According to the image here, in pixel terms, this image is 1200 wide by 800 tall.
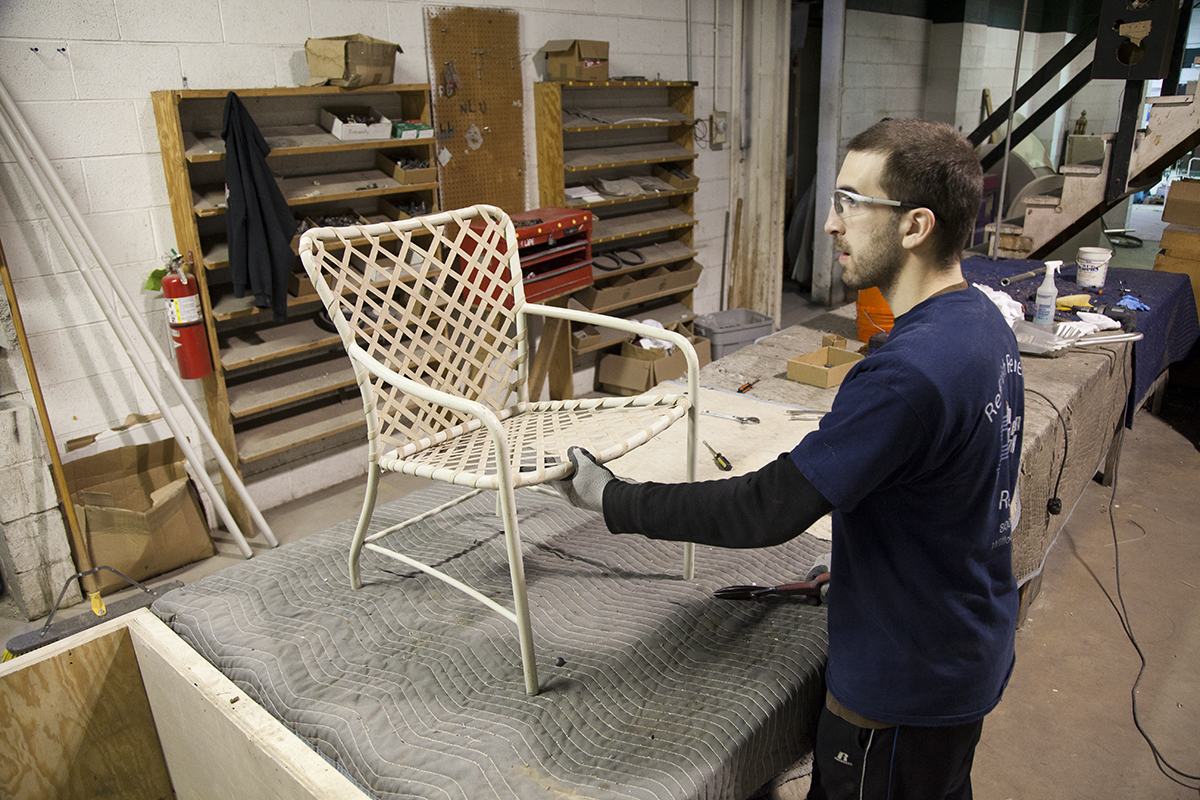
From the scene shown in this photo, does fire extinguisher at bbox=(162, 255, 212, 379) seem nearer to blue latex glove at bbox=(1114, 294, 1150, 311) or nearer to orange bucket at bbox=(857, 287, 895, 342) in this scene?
orange bucket at bbox=(857, 287, 895, 342)

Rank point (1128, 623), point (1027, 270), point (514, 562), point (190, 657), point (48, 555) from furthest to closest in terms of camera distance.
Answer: point (1027, 270), point (48, 555), point (1128, 623), point (190, 657), point (514, 562)

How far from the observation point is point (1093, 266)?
131 inches

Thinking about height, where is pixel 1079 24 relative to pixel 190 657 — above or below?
above

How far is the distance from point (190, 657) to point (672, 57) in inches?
163

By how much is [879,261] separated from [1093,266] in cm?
281

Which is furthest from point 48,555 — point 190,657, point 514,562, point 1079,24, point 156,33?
point 1079,24

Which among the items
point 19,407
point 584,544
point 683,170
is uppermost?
point 683,170

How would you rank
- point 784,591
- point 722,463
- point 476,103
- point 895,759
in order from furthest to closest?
point 476,103 → point 722,463 → point 784,591 → point 895,759

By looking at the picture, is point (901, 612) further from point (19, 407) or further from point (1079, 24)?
point (1079, 24)

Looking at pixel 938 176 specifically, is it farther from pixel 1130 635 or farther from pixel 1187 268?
pixel 1187 268

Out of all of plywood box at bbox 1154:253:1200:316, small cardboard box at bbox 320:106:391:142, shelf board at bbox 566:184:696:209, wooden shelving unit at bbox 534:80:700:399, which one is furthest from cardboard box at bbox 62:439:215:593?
plywood box at bbox 1154:253:1200:316

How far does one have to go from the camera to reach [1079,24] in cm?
862

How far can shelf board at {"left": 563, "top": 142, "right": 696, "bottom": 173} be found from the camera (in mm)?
3934

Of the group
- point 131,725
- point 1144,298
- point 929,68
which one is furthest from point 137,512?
point 929,68
